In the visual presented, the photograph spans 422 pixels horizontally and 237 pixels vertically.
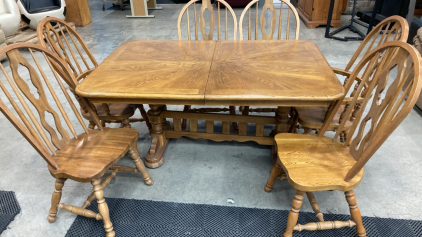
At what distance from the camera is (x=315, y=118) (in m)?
1.76

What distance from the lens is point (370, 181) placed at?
1.88 metres

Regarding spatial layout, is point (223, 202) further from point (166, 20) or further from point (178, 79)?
point (166, 20)

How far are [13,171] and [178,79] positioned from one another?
5.05 feet

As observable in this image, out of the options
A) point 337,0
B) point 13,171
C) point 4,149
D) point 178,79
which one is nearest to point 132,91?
point 178,79

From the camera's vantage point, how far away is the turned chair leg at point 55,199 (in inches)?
60.0

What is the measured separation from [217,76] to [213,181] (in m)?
0.77

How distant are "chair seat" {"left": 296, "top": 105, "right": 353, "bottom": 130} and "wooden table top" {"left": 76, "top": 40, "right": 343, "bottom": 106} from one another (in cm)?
31

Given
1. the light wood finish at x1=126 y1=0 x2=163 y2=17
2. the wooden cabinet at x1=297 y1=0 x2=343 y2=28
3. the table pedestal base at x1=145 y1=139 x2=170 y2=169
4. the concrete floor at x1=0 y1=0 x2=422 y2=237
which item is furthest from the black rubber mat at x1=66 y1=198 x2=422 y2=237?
the light wood finish at x1=126 y1=0 x2=163 y2=17

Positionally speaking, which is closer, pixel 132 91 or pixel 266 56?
pixel 132 91

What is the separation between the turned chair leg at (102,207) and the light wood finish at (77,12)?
5365mm

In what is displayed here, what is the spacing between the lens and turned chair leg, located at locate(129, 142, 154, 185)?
5.58 ft

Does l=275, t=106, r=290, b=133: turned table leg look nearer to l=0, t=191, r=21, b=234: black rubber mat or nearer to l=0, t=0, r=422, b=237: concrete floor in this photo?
l=0, t=0, r=422, b=237: concrete floor

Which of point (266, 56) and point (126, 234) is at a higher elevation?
point (266, 56)

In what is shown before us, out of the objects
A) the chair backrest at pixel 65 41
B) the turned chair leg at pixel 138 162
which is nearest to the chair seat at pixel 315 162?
the turned chair leg at pixel 138 162
